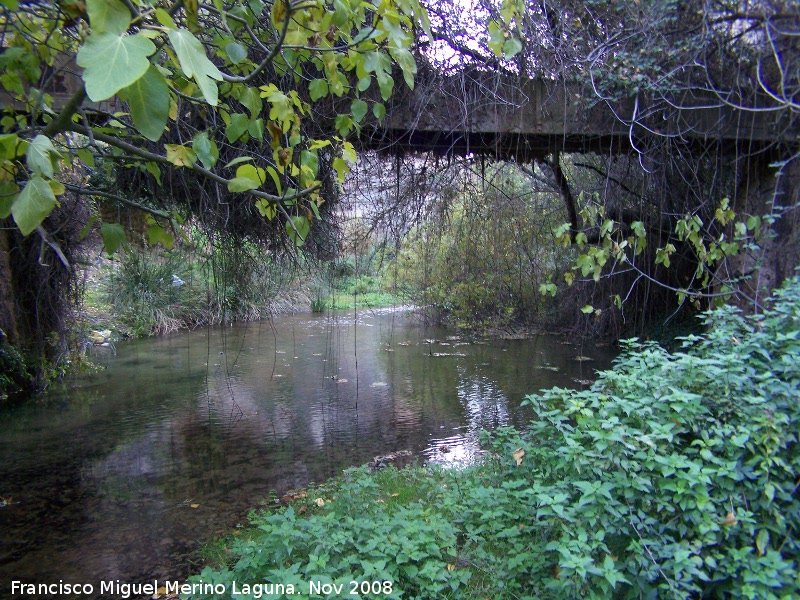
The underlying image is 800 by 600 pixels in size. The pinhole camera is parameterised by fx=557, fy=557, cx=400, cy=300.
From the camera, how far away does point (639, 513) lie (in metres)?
2.15

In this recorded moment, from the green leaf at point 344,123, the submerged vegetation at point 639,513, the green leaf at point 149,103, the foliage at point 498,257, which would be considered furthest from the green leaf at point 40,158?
the foliage at point 498,257

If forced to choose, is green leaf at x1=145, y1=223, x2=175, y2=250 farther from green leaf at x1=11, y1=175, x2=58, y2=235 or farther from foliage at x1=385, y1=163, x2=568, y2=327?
foliage at x1=385, y1=163, x2=568, y2=327

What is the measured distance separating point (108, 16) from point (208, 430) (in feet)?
18.0

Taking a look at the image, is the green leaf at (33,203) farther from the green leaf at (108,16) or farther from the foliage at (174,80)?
the green leaf at (108,16)

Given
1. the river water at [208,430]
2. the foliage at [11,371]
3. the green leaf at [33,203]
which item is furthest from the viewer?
the foliage at [11,371]

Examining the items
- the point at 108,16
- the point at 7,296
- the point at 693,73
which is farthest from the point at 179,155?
the point at 7,296

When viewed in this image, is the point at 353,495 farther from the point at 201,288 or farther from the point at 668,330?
the point at 201,288

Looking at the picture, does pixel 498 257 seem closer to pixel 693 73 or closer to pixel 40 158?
pixel 693 73

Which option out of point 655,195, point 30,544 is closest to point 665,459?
point 30,544

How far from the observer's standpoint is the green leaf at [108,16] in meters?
1.14

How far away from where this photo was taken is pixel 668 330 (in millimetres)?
8180

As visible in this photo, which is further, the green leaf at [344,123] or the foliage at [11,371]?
the foliage at [11,371]

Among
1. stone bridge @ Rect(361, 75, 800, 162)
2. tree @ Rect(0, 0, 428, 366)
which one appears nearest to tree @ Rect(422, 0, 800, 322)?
stone bridge @ Rect(361, 75, 800, 162)

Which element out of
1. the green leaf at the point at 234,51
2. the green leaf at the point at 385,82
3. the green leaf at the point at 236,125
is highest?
the green leaf at the point at 234,51
